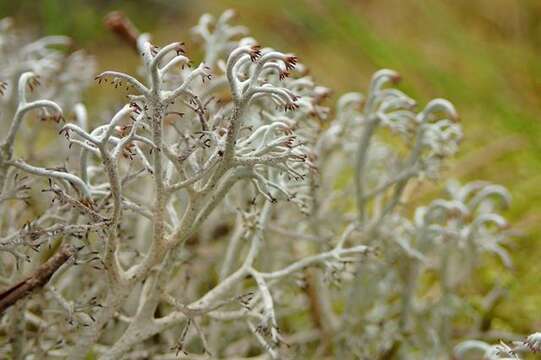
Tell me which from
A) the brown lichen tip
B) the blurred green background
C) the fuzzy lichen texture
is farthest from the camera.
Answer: the blurred green background

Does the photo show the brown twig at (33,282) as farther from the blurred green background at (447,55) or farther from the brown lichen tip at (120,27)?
the blurred green background at (447,55)

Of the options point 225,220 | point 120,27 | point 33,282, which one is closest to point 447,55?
point 225,220

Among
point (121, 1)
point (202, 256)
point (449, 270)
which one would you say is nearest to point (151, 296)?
point (202, 256)

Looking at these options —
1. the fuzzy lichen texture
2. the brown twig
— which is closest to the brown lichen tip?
the fuzzy lichen texture

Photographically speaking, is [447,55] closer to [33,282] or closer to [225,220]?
[225,220]

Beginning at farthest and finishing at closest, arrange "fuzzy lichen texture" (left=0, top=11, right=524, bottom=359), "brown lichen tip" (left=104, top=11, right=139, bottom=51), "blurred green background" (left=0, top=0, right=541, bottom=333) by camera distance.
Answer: "blurred green background" (left=0, top=0, right=541, bottom=333)
"brown lichen tip" (left=104, top=11, right=139, bottom=51)
"fuzzy lichen texture" (left=0, top=11, right=524, bottom=359)

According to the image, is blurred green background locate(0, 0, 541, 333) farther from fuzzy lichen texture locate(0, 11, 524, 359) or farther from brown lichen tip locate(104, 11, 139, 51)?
brown lichen tip locate(104, 11, 139, 51)
